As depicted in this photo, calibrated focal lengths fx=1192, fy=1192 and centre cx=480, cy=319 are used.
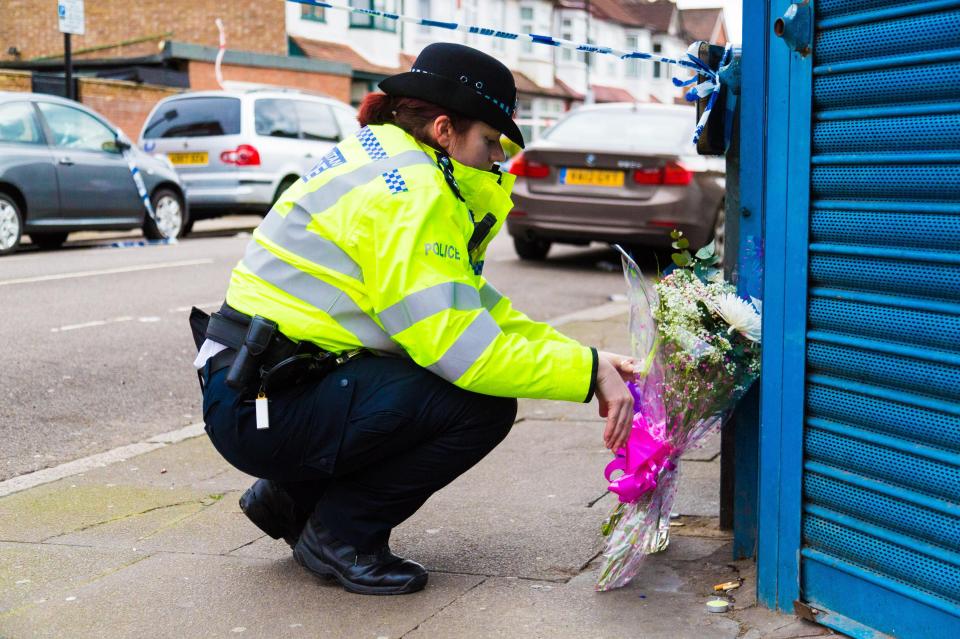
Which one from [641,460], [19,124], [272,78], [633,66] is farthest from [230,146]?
[633,66]

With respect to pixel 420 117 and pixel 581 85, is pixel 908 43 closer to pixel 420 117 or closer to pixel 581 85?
pixel 420 117

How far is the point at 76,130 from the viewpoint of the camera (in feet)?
39.2

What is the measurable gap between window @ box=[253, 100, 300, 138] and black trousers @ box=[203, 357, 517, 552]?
11956mm

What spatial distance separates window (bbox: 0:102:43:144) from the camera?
36.6ft

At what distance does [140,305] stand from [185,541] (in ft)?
17.0

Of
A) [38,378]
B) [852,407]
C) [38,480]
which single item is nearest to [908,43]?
[852,407]

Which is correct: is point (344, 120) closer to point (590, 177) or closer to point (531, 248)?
point (531, 248)

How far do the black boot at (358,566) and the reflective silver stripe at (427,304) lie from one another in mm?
662

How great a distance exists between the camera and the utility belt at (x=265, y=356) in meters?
2.94

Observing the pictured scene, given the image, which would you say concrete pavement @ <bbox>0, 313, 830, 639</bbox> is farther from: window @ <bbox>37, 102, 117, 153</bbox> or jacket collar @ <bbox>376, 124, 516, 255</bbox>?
window @ <bbox>37, 102, 117, 153</bbox>

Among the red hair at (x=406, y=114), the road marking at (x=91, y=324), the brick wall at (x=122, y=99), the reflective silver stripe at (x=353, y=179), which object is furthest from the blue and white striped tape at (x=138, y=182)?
the reflective silver stripe at (x=353, y=179)

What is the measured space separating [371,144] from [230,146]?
11.8 metres

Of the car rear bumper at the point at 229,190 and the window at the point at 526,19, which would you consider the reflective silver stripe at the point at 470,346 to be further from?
the window at the point at 526,19

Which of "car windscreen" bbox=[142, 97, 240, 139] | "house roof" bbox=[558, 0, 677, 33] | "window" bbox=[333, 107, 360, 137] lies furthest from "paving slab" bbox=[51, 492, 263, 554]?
"house roof" bbox=[558, 0, 677, 33]
